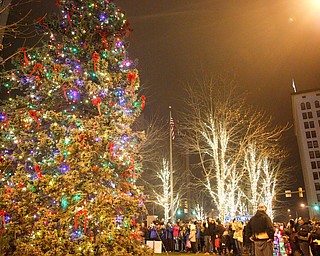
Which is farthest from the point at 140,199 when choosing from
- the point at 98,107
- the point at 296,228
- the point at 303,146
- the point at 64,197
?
the point at 303,146

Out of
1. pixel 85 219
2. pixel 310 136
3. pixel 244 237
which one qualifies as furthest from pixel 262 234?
pixel 310 136

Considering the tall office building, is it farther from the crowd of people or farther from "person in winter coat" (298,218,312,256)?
"person in winter coat" (298,218,312,256)

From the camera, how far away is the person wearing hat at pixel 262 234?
328 inches

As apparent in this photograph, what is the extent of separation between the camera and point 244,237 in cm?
1288

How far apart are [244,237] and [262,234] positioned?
4743 mm

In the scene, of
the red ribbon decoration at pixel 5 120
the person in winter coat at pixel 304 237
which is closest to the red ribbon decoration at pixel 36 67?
the red ribbon decoration at pixel 5 120

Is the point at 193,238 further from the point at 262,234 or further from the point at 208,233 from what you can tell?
the point at 262,234

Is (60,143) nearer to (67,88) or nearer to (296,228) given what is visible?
(67,88)

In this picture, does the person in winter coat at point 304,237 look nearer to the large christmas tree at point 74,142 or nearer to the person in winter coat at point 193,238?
the person in winter coat at point 193,238

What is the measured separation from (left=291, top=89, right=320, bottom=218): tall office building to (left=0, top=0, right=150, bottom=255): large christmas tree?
269ft

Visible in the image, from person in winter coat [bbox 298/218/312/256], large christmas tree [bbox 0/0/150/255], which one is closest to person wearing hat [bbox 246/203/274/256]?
large christmas tree [bbox 0/0/150/255]

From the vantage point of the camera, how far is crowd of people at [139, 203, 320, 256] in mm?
8537

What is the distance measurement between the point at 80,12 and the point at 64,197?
7.14m

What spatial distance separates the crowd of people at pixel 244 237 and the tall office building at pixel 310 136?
239ft
